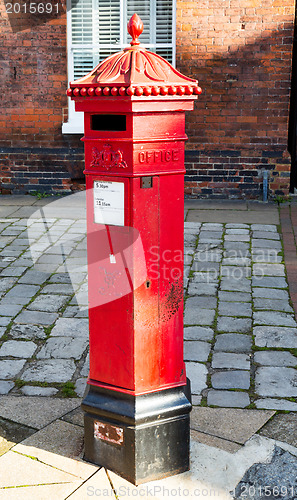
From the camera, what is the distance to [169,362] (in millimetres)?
2893

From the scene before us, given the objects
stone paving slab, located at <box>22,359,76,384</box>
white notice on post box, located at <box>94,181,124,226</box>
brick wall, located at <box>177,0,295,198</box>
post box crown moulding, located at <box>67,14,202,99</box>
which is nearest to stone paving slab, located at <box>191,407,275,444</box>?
stone paving slab, located at <box>22,359,76,384</box>

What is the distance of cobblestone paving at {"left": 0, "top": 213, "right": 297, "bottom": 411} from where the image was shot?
3.79 m

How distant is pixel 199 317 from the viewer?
4820mm

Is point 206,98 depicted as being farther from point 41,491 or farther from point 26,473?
point 41,491

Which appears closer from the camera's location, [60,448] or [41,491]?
[41,491]

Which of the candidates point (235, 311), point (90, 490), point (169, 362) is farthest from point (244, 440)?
point (235, 311)

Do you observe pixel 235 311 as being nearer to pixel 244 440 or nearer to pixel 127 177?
pixel 244 440

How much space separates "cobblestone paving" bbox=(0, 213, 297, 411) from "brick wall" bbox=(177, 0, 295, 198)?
5.93 feet

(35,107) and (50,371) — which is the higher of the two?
(35,107)

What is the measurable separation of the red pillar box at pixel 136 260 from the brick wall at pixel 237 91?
620cm

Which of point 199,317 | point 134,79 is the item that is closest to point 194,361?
point 199,317

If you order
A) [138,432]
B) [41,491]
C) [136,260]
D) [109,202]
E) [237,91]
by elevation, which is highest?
[237,91]

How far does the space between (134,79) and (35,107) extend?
23.4 feet

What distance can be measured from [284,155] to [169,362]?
654 centimetres
